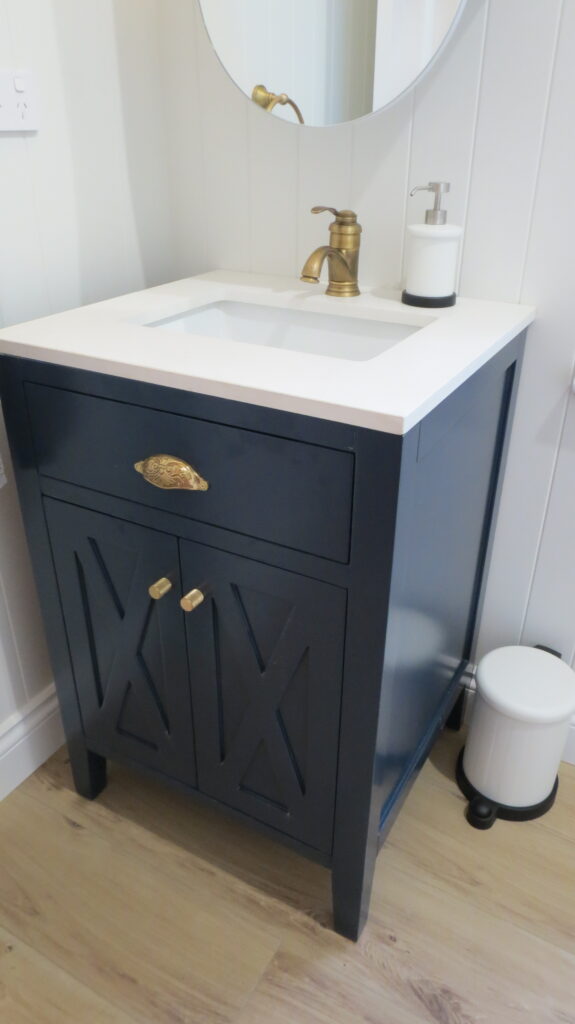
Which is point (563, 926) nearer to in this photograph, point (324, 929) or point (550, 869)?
point (550, 869)

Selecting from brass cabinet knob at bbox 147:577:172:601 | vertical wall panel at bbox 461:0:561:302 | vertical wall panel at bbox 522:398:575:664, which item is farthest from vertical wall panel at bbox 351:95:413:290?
brass cabinet knob at bbox 147:577:172:601

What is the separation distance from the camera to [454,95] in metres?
1.02

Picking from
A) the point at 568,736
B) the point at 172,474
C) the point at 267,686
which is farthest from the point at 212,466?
the point at 568,736

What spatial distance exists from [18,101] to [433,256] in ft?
1.98

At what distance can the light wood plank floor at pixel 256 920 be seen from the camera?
100 centimetres

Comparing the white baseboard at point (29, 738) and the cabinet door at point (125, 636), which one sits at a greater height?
the cabinet door at point (125, 636)

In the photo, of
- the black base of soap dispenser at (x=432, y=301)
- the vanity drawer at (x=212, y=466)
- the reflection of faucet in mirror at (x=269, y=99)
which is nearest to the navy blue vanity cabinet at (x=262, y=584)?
the vanity drawer at (x=212, y=466)

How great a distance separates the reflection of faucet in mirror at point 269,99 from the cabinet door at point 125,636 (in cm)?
68

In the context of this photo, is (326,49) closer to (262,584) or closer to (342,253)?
(342,253)

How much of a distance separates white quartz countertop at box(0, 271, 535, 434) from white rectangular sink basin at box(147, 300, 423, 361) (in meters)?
0.02

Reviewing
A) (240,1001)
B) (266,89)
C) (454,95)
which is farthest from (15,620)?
(454,95)

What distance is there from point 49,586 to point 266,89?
815mm

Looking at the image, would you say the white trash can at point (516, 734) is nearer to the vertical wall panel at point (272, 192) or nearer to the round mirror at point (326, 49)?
the vertical wall panel at point (272, 192)

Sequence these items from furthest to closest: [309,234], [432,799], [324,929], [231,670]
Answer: [432,799]
[309,234]
[324,929]
[231,670]
